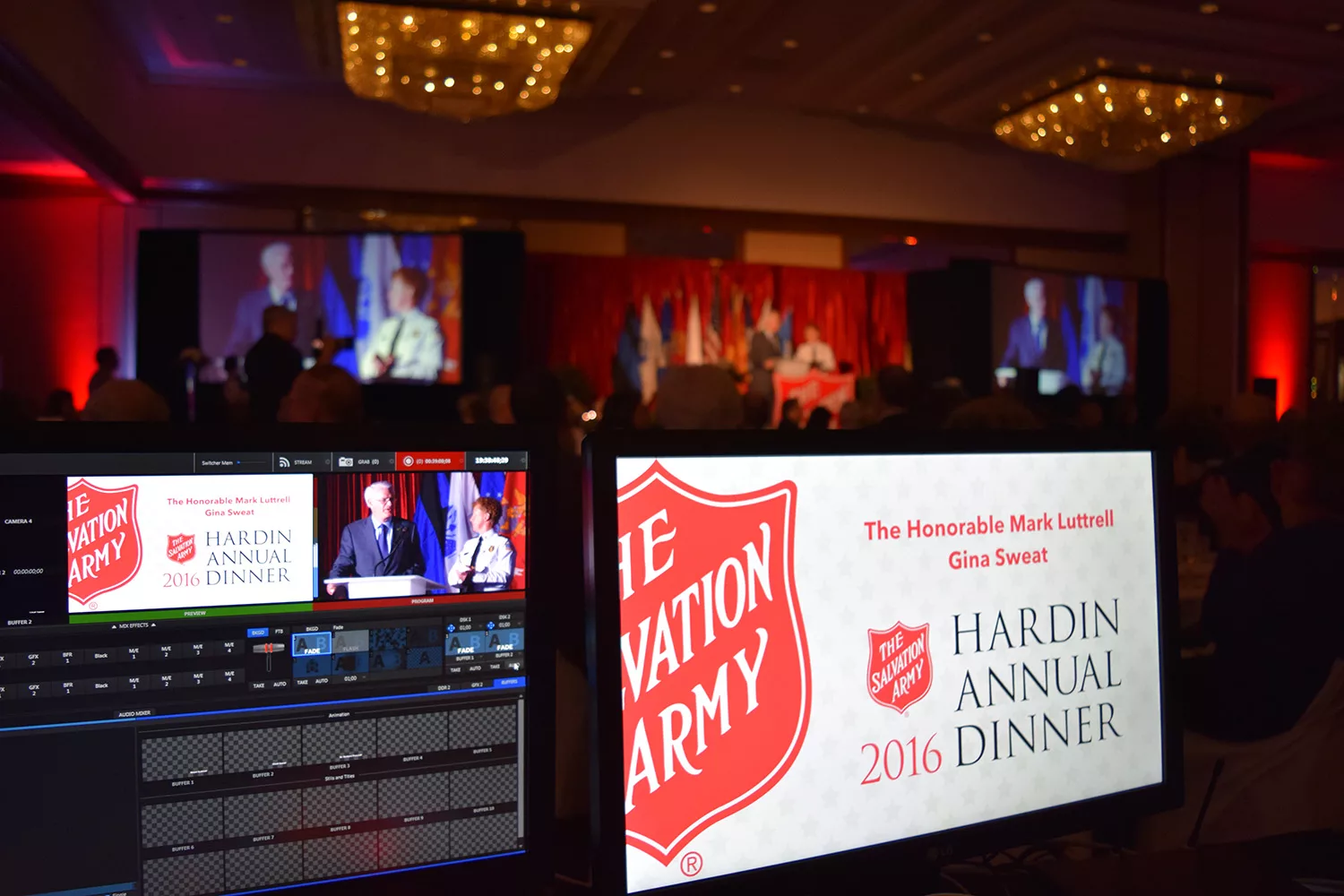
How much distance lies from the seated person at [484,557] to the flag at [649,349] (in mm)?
8297

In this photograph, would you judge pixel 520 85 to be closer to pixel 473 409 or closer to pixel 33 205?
pixel 473 409

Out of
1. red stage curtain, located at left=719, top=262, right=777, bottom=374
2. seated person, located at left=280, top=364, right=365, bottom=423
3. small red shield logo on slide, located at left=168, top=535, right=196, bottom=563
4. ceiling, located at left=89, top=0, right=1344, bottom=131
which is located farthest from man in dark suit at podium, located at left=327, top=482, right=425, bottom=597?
red stage curtain, located at left=719, top=262, right=777, bottom=374

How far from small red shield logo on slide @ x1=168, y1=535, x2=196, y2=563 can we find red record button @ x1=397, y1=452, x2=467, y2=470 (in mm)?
180

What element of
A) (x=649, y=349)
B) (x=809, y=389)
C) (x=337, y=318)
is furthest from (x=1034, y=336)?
(x=337, y=318)

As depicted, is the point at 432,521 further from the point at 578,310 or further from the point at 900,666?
the point at 578,310

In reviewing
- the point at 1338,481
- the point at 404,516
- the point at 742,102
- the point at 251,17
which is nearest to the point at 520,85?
the point at 251,17

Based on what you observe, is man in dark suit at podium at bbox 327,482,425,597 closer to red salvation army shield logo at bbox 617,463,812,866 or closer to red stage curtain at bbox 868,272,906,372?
red salvation army shield logo at bbox 617,463,812,866

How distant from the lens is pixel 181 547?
876mm

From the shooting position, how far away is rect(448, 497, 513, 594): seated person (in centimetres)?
94

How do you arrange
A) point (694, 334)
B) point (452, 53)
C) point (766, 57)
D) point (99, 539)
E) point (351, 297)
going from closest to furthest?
1. point (99, 539)
2. point (452, 53)
3. point (766, 57)
4. point (351, 297)
5. point (694, 334)

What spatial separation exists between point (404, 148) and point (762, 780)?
27.6 ft

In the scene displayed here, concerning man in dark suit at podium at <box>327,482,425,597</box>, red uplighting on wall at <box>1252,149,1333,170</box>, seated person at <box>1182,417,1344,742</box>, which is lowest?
seated person at <box>1182,417,1344,742</box>

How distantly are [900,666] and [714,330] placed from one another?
28.1ft

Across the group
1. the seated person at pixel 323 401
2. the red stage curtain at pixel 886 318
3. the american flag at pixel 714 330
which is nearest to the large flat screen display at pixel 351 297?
the american flag at pixel 714 330
